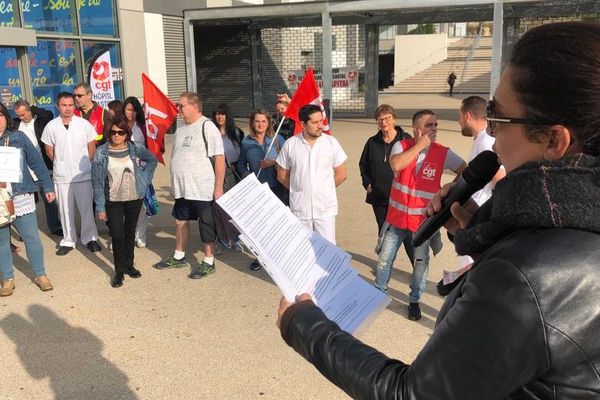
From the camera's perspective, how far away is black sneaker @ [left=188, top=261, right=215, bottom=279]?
5.63 m

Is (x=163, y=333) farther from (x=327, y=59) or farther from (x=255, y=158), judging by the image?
(x=327, y=59)

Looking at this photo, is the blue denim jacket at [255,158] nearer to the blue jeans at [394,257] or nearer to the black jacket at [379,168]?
the black jacket at [379,168]

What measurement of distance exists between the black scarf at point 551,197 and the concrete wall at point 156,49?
15.3 metres

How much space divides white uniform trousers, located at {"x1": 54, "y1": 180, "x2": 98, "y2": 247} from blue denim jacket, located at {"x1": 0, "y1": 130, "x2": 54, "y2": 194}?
1.00 metres

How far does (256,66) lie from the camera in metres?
21.8

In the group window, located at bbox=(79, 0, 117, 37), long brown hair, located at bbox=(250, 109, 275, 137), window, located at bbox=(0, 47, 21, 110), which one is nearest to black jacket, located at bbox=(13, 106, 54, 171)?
long brown hair, located at bbox=(250, 109, 275, 137)

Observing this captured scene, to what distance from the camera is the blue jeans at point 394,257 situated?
4.57 metres

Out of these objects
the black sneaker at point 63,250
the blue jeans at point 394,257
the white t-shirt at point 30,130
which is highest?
the white t-shirt at point 30,130

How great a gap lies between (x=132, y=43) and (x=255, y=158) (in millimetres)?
9816

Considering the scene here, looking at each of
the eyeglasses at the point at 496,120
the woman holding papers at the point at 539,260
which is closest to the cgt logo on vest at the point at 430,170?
the eyeglasses at the point at 496,120

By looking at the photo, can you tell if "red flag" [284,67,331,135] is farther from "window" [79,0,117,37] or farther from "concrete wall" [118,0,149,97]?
"concrete wall" [118,0,149,97]

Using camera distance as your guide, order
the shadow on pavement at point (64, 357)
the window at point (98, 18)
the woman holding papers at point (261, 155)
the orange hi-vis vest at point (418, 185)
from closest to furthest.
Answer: the shadow on pavement at point (64, 357), the orange hi-vis vest at point (418, 185), the woman holding papers at point (261, 155), the window at point (98, 18)

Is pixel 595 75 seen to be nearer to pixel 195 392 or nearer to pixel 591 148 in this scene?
pixel 591 148

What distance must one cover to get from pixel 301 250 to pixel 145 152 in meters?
4.42
